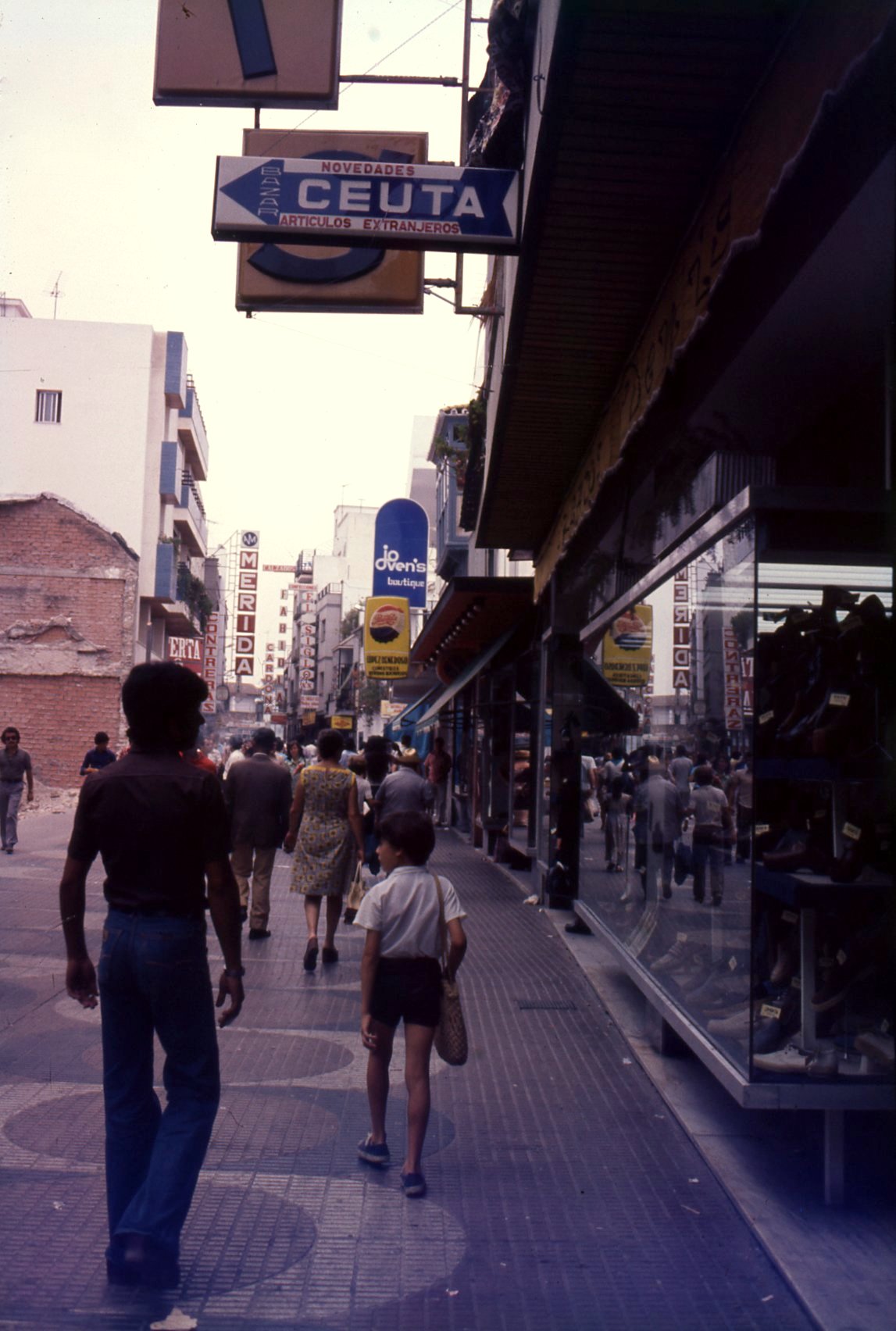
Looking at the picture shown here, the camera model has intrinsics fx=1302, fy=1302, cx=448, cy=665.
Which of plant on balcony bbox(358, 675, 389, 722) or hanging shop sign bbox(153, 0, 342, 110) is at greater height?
hanging shop sign bbox(153, 0, 342, 110)

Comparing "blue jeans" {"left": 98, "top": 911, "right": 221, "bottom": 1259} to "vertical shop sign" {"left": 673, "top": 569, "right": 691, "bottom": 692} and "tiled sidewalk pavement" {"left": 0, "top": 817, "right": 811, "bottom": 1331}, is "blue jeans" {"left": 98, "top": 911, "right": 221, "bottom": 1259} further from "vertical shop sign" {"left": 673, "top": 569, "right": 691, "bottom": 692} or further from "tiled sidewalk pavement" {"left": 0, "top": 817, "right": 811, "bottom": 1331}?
"vertical shop sign" {"left": 673, "top": 569, "right": 691, "bottom": 692}

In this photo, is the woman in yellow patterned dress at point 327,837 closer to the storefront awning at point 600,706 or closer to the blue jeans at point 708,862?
the storefront awning at point 600,706

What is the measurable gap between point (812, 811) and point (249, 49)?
6.20 meters

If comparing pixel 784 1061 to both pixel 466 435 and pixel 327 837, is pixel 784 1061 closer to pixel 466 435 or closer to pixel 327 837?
pixel 327 837

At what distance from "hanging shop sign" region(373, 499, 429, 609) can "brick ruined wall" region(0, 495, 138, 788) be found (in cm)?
1134

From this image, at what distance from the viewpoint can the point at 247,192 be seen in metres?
7.15

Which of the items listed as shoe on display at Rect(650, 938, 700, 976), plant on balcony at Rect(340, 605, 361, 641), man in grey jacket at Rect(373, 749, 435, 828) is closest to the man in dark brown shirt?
shoe on display at Rect(650, 938, 700, 976)

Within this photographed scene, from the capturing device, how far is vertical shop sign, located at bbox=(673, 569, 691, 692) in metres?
6.66

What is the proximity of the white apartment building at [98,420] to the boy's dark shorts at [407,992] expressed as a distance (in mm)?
36771

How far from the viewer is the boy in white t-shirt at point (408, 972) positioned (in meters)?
4.97

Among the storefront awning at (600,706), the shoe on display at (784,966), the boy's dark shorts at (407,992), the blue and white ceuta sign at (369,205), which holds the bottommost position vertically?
the boy's dark shorts at (407,992)

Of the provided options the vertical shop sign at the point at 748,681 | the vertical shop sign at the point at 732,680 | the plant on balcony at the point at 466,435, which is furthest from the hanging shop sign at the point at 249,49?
the plant on balcony at the point at 466,435

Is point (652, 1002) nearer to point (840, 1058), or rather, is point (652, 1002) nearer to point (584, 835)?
point (840, 1058)

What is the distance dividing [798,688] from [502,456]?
17.2ft
